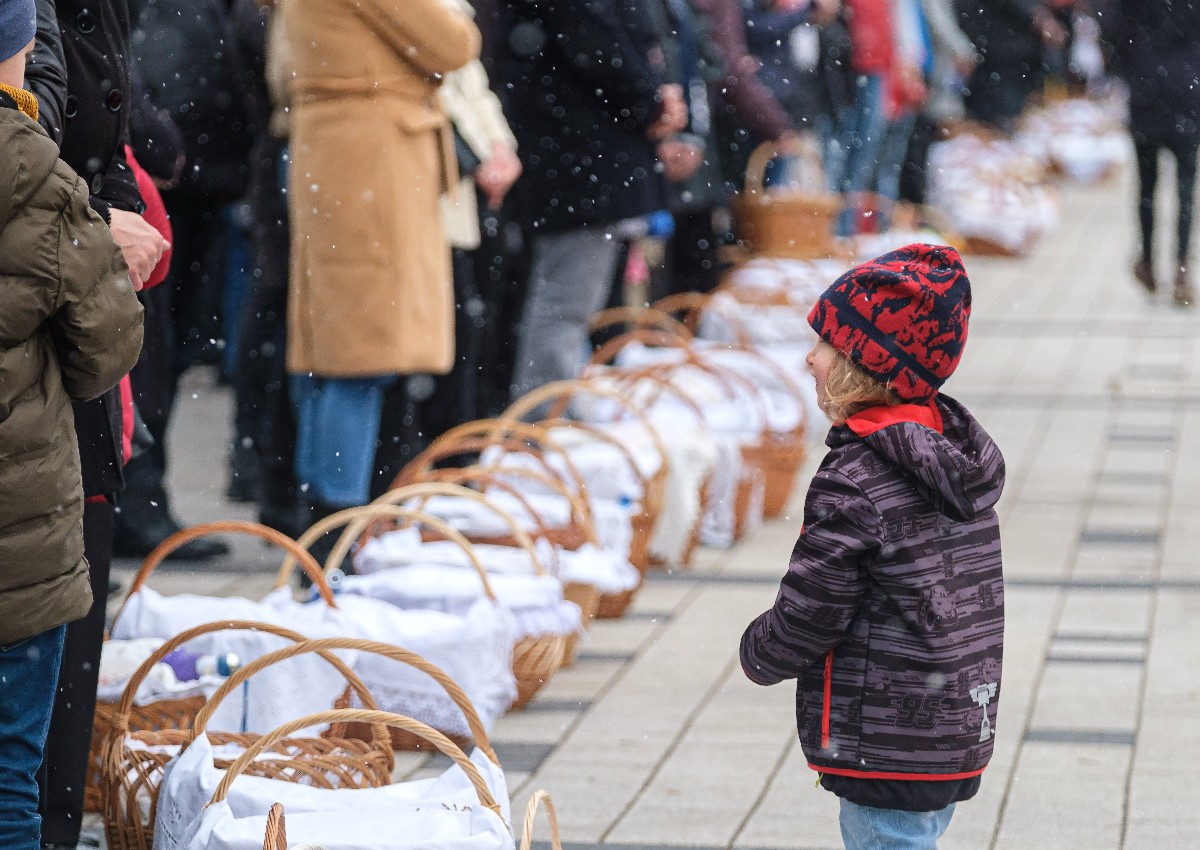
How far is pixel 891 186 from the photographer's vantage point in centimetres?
1275

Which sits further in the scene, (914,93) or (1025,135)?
(1025,135)

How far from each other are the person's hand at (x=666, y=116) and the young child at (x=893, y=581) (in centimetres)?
362

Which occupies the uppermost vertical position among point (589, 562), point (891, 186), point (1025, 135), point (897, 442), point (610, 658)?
point (897, 442)

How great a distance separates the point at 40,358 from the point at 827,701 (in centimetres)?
119

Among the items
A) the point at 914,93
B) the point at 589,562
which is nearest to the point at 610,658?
the point at 589,562

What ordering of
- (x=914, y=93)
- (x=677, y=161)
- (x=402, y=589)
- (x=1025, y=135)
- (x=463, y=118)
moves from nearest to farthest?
(x=402, y=589)
(x=463, y=118)
(x=677, y=161)
(x=914, y=93)
(x=1025, y=135)

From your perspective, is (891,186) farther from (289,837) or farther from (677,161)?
(289,837)

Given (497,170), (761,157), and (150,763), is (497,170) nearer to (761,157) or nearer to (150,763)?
(150,763)

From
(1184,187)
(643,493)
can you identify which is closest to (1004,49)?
(1184,187)

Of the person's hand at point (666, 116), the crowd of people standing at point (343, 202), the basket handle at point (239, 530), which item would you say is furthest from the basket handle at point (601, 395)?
the basket handle at point (239, 530)

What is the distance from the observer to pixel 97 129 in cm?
305

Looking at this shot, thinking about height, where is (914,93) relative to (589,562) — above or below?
below

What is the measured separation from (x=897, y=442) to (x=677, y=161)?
14.5 ft

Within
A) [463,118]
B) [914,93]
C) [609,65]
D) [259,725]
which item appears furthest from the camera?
[914,93]
